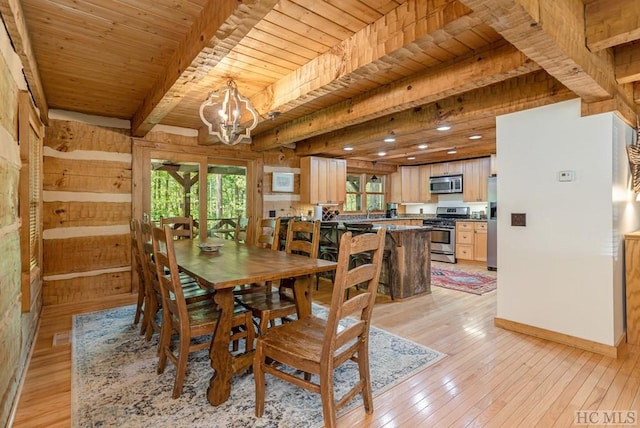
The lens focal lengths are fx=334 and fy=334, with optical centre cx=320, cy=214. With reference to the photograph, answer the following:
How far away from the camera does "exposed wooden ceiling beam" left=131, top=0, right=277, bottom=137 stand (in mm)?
1562

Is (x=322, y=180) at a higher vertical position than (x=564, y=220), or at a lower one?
higher

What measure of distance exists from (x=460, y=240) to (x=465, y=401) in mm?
5137

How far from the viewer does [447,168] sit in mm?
7371

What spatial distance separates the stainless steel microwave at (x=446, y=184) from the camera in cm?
709

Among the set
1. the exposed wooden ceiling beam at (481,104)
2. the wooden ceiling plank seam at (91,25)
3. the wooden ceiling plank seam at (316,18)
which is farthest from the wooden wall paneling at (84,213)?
the wooden ceiling plank seam at (316,18)

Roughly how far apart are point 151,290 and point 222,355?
42.2 inches

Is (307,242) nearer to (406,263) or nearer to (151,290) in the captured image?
(151,290)

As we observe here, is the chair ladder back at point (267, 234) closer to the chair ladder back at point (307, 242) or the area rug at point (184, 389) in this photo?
the chair ladder back at point (307, 242)

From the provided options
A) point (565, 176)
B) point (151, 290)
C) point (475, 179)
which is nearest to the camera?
point (151, 290)

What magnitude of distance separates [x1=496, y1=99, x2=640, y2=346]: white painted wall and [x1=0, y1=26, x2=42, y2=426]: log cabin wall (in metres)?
3.77

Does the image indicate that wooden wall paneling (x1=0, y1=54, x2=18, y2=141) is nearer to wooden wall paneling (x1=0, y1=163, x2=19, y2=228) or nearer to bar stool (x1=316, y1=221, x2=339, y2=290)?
wooden wall paneling (x1=0, y1=163, x2=19, y2=228)

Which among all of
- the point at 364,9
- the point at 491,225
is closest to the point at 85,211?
the point at 364,9

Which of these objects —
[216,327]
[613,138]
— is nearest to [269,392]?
[216,327]

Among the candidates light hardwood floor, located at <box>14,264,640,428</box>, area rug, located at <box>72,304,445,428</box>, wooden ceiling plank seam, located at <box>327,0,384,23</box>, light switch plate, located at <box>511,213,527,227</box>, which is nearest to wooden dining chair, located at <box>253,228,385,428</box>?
area rug, located at <box>72,304,445,428</box>
